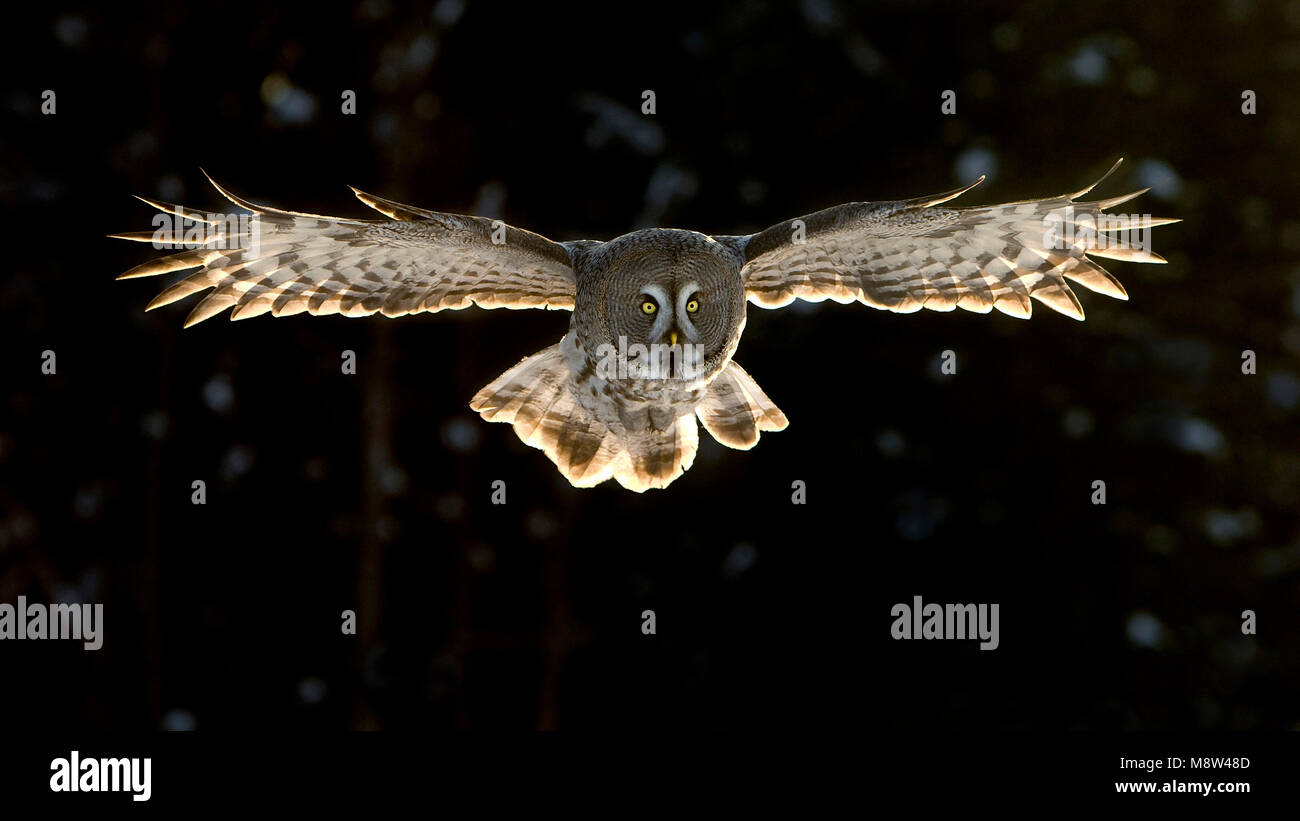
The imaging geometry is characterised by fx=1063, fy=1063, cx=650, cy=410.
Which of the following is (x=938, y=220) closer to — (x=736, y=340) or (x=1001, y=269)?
(x=1001, y=269)

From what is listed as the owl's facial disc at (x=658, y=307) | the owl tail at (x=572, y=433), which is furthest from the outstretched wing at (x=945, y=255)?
the owl tail at (x=572, y=433)


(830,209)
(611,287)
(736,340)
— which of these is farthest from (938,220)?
(611,287)

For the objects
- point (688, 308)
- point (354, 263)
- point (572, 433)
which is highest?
point (354, 263)

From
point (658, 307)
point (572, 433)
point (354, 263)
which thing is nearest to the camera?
point (658, 307)

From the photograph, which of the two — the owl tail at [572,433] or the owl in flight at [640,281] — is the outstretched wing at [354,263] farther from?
the owl tail at [572,433]

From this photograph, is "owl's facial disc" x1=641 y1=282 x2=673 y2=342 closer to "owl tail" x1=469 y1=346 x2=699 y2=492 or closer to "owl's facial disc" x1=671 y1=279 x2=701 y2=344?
"owl's facial disc" x1=671 y1=279 x2=701 y2=344

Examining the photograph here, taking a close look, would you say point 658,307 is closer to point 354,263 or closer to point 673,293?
point 673,293

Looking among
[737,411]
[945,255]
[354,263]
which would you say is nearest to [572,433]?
[737,411]
